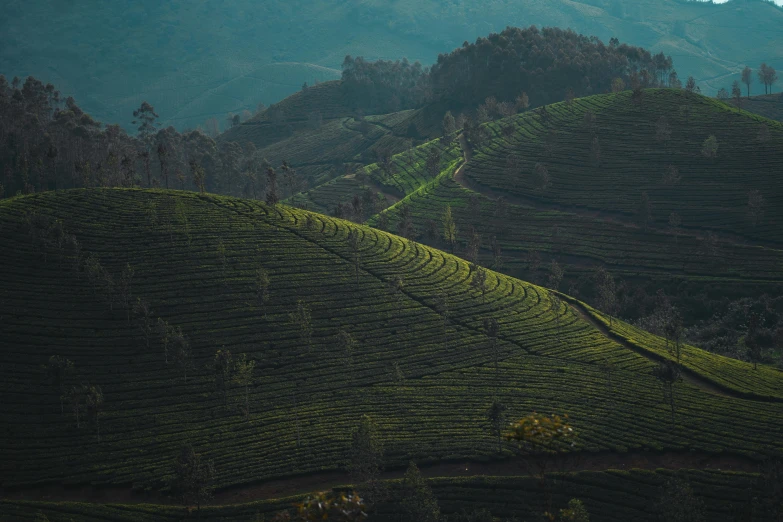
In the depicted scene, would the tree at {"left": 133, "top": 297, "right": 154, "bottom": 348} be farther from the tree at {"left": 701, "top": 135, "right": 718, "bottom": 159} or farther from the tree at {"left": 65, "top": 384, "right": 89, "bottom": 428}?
the tree at {"left": 701, "top": 135, "right": 718, "bottom": 159}

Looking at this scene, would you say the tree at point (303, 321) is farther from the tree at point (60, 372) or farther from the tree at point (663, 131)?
the tree at point (663, 131)

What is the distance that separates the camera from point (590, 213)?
128875mm

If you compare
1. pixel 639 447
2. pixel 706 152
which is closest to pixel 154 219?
pixel 639 447

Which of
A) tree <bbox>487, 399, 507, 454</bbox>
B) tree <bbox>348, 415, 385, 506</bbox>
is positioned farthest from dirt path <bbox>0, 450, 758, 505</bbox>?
tree <bbox>348, 415, 385, 506</bbox>

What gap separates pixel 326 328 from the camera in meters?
80.8

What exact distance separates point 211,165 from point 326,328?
112m

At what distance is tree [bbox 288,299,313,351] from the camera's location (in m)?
78.4

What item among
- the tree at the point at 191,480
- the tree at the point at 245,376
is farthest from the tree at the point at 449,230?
the tree at the point at 191,480

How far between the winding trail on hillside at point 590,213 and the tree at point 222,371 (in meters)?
76.9

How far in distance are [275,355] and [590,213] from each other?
73.7m

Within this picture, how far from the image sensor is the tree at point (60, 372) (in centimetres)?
6738

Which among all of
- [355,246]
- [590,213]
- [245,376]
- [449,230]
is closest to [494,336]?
[355,246]

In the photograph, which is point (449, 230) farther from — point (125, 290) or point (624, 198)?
point (125, 290)

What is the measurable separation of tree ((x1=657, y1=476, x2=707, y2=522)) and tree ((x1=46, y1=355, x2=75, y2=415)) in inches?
2038
